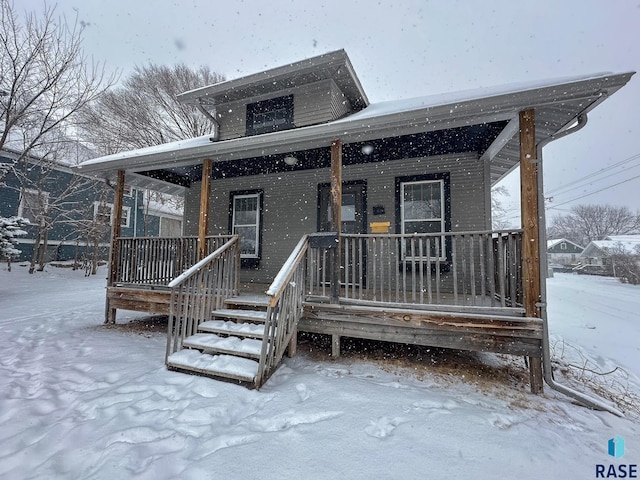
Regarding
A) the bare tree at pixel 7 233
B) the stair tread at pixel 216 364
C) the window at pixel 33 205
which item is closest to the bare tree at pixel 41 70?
the bare tree at pixel 7 233

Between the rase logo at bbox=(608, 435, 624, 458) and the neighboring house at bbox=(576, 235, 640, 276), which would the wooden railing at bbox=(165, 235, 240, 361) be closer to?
the rase logo at bbox=(608, 435, 624, 458)

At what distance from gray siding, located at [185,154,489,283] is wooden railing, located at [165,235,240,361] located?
1.81 m

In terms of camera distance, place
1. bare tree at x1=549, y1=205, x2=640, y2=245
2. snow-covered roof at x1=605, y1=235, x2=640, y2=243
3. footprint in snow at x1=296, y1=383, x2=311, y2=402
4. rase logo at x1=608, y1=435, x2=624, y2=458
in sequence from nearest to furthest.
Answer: rase logo at x1=608, y1=435, x2=624, y2=458, footprint in snow at x1=296, y1=383, x2=311, y2=402, snow-covered roof at x1=605, y1=235, x2=640, y2=243, bare tree at x1=549, y1=205, x2=640, y2=245

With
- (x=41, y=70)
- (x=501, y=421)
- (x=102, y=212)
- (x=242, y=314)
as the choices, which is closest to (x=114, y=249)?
(x=242, y=314)

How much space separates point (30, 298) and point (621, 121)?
256ft

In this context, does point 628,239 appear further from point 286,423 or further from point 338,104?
point 286,423

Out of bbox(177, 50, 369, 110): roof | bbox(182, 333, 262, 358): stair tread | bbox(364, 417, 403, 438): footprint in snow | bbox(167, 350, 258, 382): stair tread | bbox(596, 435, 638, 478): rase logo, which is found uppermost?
bbox(177, 50, 369, 110): roof

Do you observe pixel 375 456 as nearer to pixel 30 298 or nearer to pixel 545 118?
pixel 545 118

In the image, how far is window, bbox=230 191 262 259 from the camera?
23.1ft

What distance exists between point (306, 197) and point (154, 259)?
3253mm

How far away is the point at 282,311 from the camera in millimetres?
3395

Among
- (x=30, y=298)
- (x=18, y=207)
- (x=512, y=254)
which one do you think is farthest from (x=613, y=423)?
(x=18, y=207)

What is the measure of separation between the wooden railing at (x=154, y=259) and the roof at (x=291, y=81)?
11.4ft

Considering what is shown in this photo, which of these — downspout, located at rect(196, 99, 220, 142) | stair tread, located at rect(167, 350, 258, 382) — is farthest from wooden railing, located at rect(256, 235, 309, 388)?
downspout, located at rect(196, 99, 220, 142)
